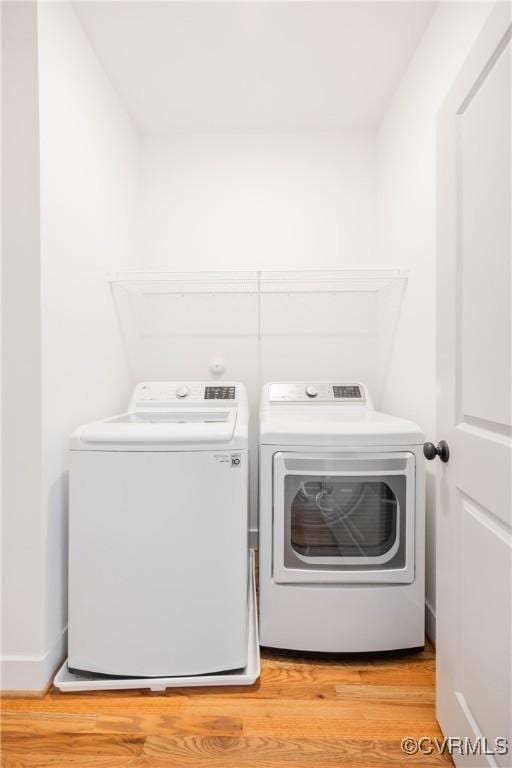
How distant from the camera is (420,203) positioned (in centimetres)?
168

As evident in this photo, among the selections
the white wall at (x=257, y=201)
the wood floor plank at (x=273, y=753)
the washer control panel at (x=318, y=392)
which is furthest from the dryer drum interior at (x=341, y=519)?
the white wall at (x=257, y=201)

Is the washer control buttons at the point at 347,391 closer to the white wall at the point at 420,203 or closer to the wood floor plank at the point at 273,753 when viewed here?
the white wall at the point at 420,203

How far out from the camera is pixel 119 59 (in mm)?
1741

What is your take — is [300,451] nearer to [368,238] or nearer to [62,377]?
[62,377]

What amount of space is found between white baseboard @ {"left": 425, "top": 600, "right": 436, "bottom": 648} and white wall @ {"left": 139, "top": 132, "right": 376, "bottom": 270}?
1.87 m

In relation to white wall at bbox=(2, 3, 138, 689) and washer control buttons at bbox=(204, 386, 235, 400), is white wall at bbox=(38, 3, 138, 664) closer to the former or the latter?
white wall at bbox=(2, 3, 138, 689)

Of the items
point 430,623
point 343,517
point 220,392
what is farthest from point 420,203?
point 430,623

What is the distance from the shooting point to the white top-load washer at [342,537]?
54.6 inches

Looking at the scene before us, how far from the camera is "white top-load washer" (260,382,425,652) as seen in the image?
54.6 inches

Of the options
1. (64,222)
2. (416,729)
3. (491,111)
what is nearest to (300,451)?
(416,729)

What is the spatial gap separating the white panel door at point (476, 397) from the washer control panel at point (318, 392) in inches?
36.2

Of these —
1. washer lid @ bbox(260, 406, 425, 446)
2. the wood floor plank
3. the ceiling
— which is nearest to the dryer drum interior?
washer lid @ bbox(260, 406, 425, 446)

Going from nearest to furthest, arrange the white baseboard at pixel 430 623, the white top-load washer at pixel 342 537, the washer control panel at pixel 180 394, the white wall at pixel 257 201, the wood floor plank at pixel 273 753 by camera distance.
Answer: the wood floor plank at pixel 273 753
the white top-load washer at pixel 342 537
the white baseboard at pixel 430 623
the washer control panel at pixel 180 394
the white wall at pixel 257 201

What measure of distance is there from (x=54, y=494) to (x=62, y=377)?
44 centimetres
